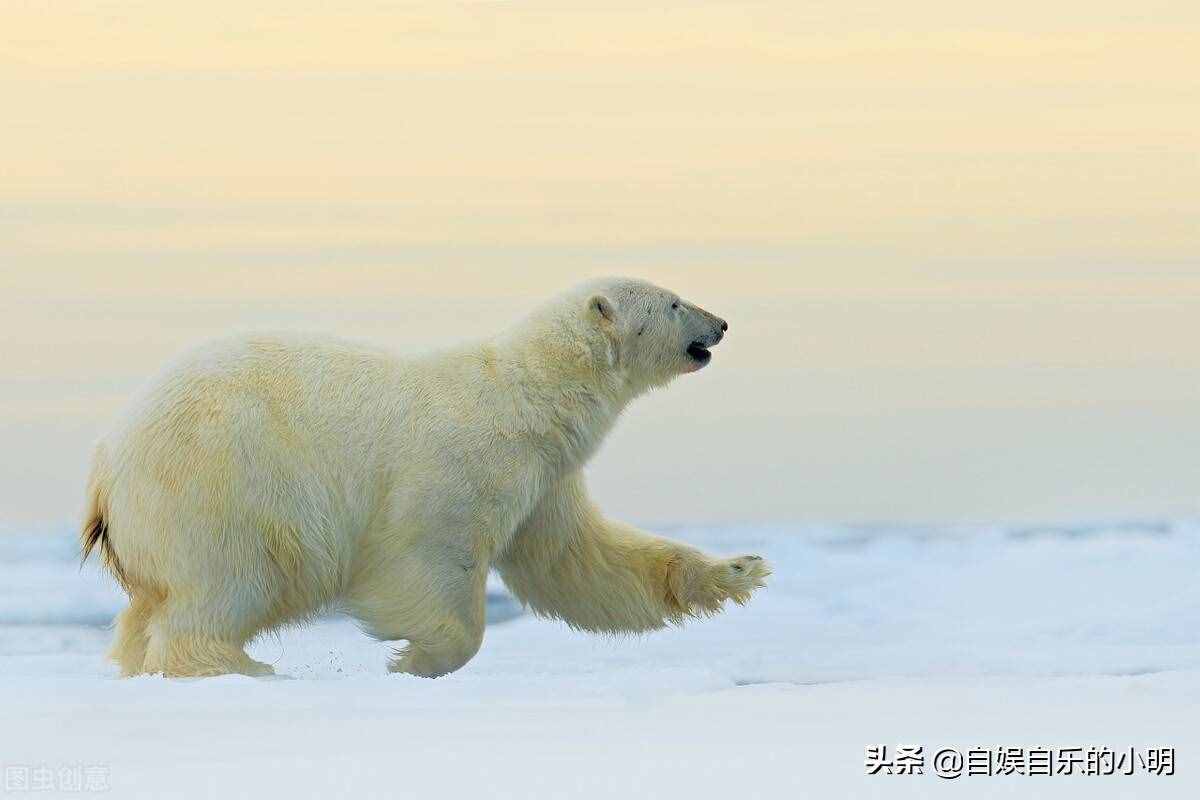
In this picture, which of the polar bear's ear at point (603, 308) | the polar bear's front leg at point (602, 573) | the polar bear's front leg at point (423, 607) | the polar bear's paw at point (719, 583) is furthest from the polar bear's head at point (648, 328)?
the polar bear's front leg at point (423, 607)

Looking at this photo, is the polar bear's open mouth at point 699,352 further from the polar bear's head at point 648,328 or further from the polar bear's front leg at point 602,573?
the polar bear's front leg at point 602,573

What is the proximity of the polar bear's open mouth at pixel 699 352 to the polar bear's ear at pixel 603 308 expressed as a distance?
0.33m

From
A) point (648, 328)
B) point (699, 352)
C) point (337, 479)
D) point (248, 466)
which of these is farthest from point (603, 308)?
point (248, 466)

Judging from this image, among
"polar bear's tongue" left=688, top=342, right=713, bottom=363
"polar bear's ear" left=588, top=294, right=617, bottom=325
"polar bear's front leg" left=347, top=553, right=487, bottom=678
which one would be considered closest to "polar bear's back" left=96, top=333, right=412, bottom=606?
"polar bear's front leg" left=347, top=553, right=487, bottom=678

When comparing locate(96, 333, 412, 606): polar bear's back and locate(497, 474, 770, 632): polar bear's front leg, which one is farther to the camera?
locate(497, 474, 770, 632): polar bear's front leg

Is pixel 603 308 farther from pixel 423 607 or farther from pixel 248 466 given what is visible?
pixel 248 466

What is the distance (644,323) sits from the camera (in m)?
5.93

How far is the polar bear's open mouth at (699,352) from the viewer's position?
19.7 feet

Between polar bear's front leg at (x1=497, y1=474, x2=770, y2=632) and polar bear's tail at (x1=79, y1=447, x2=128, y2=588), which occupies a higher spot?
polar bear's front leg at (x1=497, y1=474, x2=770, y2=632)

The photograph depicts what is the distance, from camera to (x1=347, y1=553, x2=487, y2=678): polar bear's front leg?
542 centimetres

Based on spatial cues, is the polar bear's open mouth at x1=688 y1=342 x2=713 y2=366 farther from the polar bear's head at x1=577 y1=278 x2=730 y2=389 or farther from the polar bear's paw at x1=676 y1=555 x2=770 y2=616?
the polar bear's paw at x1=676 y1=555 x2=770 y2=616

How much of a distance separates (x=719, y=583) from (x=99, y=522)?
2.13 metres

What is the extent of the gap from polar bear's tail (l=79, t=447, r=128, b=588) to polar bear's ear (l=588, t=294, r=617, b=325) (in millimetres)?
1713

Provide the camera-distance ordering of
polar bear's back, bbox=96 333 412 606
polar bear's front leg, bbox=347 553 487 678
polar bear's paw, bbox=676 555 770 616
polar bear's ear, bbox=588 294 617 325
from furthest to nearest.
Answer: polar bear's paw, bbox=676 555 770 616, polar bear's ear, bbox=588 294 617 325, polar bear's front leg, bbox=347 553 487 678, polar bear's back, bbox=96 333 412 606
